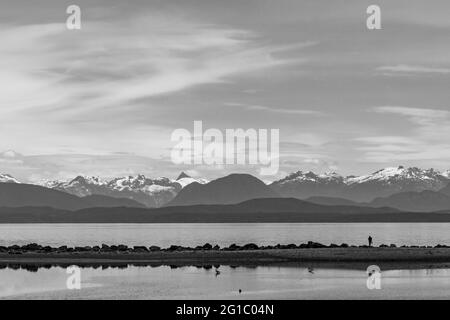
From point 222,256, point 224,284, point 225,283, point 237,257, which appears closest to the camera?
point 224,284

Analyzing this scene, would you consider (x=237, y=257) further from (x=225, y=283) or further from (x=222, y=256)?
(x=225, y=283)

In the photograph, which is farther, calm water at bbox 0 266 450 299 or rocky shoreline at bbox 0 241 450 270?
rocky shoreline at bbox 0 241 450 270

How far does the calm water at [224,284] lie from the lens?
169 feet

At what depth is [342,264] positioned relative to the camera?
75.8 meters

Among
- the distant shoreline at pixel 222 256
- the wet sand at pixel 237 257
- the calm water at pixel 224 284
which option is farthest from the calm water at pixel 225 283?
the distant shoreline at pixel 222 256

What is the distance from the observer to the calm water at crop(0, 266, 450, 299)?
5162 cm

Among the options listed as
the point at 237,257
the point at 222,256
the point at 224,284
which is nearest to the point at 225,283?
the point at 224,284

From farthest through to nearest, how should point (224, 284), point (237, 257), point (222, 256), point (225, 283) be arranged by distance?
1. point (222, 256)
2. point (237, 257)
3. point (225, 283)
4. point (224, 284)

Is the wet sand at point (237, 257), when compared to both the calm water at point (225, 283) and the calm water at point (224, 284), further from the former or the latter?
the calm water at point (224, 284)

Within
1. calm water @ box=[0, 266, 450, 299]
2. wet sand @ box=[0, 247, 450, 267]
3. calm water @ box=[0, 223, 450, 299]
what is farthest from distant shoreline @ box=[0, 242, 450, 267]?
calm water @ box=[0, 266, 450, 299]

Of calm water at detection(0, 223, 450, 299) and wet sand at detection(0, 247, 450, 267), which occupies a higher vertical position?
wet sand at detection(0, 247, 450, 267)

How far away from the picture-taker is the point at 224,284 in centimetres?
5800

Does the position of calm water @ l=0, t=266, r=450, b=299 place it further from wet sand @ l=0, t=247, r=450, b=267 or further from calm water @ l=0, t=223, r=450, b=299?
wet sand @ l=0, t=247, r=450, b=267
